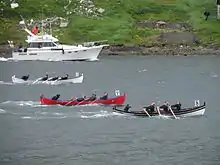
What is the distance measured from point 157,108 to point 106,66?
53.5 metres

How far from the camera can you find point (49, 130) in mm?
76000

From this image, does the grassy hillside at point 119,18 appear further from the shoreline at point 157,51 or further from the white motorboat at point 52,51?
the white motorboat at point 52,51

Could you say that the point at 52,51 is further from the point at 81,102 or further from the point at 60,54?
the point at 81,102

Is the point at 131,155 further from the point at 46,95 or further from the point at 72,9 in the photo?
the point at 72,9

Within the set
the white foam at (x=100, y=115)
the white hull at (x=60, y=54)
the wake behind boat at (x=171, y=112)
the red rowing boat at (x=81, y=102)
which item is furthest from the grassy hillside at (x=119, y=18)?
the wake behind boat at (x=171, y=112)

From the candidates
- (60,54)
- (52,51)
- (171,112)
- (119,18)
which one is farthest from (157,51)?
(171,112)

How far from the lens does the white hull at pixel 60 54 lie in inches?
5866

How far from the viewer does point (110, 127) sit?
77562mm

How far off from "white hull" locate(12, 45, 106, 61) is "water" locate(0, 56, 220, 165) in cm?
2802

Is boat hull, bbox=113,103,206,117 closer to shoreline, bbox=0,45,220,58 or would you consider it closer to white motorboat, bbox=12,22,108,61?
white motorboat, bbox=12,22,108,61

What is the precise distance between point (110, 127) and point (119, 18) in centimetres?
8744

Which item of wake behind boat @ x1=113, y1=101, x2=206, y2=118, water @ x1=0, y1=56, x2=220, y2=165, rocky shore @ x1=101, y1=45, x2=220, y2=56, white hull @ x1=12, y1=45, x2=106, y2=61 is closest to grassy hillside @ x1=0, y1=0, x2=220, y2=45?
rocky shore @ x1=101, y1=45, x2=220, y2=56

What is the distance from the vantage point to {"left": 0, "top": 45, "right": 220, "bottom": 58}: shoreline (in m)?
150

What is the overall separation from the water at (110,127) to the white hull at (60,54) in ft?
91.9
